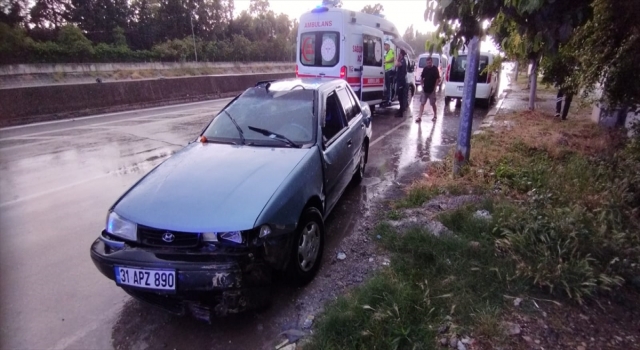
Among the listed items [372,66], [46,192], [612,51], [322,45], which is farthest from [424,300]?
[372,66]

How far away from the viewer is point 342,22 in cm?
976

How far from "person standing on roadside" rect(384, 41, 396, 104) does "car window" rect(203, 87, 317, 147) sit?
8.58 meters

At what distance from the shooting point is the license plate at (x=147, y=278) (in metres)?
2.40

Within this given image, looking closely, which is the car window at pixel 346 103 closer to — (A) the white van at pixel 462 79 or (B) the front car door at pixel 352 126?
(B) the front car door at pixel 352 126

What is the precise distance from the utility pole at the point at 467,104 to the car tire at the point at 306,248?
9.88 ft

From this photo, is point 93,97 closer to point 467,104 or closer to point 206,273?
point 467,104

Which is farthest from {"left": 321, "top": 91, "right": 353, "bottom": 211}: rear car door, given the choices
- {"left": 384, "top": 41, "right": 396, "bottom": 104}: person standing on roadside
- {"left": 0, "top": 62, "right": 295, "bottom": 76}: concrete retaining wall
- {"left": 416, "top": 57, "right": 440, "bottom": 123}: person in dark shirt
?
{"left": 0, "top": 62, "right": 295, "bottom": 76}: concrete retaining wall

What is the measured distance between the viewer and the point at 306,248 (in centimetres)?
313

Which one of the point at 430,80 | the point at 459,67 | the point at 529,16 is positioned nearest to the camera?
the point at 529,16

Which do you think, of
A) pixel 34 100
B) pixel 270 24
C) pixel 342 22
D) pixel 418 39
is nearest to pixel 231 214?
pixel 342 22

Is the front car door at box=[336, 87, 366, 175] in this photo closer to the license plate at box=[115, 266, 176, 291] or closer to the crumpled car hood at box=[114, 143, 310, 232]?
the crumpled car hood at box=[114, 143, 310, 232]

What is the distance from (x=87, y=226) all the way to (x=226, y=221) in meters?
2.73

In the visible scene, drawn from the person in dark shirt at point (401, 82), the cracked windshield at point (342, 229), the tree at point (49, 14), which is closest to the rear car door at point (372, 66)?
the person in dark shirt at point (401, 82)

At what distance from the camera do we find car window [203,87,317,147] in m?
3.73
